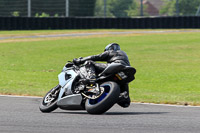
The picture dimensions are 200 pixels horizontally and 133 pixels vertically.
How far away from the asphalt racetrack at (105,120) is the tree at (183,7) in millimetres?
25475

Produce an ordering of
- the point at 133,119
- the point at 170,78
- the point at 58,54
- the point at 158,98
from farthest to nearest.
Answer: the point at 58,54
the point at 170,78
the point at 158,98
the point at 133,119

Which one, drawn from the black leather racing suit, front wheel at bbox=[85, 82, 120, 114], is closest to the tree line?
the black leather racing suit

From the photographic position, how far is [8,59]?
69.7ft

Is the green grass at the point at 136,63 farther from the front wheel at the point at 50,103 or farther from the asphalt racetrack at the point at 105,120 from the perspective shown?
the front wheel at the point at 50,103

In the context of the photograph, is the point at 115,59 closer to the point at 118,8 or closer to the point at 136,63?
the point at 136,63

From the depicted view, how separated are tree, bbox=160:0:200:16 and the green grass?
133 inches

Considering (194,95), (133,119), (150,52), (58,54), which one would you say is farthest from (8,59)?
(133,119)

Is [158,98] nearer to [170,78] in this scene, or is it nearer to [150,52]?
[170,78]

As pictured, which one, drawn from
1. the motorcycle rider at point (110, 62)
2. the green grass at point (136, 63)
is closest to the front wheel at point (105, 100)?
the motorcycle rider at point (110, 62)

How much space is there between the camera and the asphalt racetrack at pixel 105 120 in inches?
266

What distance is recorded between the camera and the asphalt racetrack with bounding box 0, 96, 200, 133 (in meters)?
6.75

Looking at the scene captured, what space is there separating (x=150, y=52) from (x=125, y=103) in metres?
15.2

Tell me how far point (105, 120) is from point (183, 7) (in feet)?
93.4

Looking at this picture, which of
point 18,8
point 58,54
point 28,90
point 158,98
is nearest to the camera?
point 158,98
